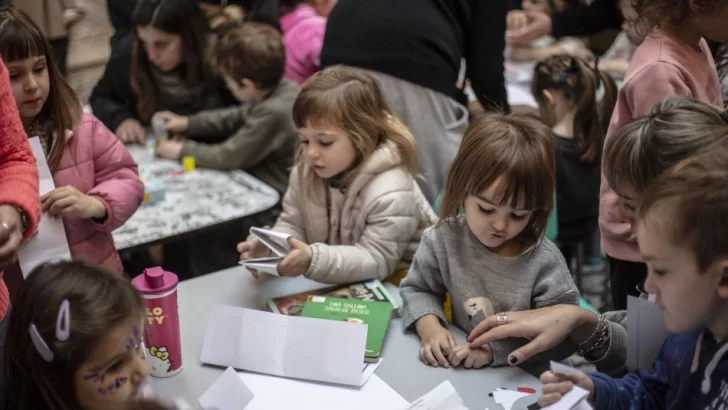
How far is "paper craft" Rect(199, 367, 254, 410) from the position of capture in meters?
1.36

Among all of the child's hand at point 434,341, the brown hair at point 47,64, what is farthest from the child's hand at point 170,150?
the child's hand at point 434,341

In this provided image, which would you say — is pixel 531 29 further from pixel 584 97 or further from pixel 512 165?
pixel 512 165

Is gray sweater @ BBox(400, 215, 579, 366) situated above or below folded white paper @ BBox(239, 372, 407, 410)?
above

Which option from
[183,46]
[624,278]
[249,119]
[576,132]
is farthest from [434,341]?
[183,46]

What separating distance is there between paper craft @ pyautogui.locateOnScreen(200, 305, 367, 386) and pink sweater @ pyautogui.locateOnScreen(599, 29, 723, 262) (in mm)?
688

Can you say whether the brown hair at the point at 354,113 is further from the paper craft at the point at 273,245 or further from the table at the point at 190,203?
the table at the point at 190,203

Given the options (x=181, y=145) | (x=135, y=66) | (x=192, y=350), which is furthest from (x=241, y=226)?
(x=192, y=350)

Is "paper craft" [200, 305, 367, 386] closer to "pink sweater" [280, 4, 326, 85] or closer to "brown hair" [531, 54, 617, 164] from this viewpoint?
"brown hair" [531, 54, 617, 164]

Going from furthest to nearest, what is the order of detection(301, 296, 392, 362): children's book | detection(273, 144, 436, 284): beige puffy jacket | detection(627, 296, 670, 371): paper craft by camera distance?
detection(273, 144, 436, 284): beige puffy jacket
detection(301, 296, 392, 362): children's book
detection(627, 296, 670, 371): paper craft

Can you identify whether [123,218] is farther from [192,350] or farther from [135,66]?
[135,66]

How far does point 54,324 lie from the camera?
1060 millimetres

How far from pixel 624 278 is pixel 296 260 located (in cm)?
83

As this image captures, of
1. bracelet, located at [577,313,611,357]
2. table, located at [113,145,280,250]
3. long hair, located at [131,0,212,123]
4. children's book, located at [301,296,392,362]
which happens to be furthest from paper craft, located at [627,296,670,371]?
long hair, located at [131,0,212,123]

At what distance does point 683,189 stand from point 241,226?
200 centimetres
